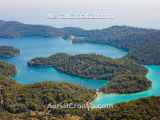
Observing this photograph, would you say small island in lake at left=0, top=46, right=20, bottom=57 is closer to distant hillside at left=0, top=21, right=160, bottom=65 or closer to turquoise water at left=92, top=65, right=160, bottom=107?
distant hillside at left=0, top=21, right=160, bottom=65

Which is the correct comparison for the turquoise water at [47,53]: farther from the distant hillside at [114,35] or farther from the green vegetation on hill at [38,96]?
the green vegetation on hill at [38,96]

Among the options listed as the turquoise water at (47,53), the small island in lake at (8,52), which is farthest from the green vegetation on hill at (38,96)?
the small island in lake at (8,52)

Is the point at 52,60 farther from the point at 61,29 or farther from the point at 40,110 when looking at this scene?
the point at 61,29

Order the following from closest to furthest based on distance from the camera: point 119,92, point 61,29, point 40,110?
1. point 40,110
2. point 119,92
3. point 61,29

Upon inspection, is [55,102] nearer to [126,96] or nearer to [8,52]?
[126,96]

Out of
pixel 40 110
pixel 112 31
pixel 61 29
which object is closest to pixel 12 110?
pixel 40 110

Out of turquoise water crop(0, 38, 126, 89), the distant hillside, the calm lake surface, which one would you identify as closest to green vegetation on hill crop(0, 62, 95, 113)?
the calm lake surface
